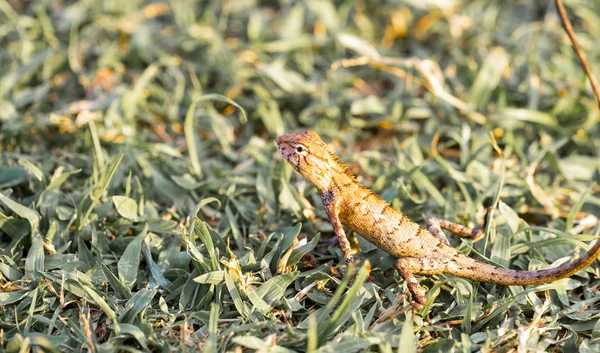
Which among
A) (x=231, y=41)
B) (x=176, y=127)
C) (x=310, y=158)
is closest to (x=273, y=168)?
(x=310, y=158)

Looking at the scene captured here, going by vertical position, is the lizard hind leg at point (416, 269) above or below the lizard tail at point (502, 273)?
below

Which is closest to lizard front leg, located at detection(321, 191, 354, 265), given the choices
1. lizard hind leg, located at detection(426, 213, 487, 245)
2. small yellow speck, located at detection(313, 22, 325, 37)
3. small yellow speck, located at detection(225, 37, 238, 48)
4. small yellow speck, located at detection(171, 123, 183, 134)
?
lizard hind leg, located at detection(426, 213, 487, 245)

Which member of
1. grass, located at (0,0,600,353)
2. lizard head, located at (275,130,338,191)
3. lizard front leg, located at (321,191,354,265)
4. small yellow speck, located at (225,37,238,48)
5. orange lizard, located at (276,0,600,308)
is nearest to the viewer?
grass, located at (0,0,600,353)

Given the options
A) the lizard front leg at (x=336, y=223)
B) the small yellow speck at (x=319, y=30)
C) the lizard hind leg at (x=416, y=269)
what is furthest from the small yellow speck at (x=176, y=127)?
the lizard hind leg at (x=416, y=269)

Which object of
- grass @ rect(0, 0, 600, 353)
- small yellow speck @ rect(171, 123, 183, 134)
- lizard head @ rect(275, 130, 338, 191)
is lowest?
small yellow speck @ rect(171, 123, 183, 134)

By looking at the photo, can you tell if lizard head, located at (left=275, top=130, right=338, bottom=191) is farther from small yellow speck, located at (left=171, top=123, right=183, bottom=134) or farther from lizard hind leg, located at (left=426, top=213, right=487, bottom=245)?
small yellow speck, located at (left=171, top=123, right=183, bottom=134)

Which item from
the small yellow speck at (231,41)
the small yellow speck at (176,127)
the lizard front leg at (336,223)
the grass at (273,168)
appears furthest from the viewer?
the small yellow speck at (231,41)

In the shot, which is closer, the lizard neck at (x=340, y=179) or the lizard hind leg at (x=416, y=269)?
the lizard hind leg at (x=416, y=269)

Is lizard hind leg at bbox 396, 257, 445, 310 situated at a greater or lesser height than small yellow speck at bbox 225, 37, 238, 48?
lesser

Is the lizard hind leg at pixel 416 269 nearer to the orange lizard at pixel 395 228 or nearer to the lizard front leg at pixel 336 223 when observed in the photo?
the orange lizard at pixel 395 228
